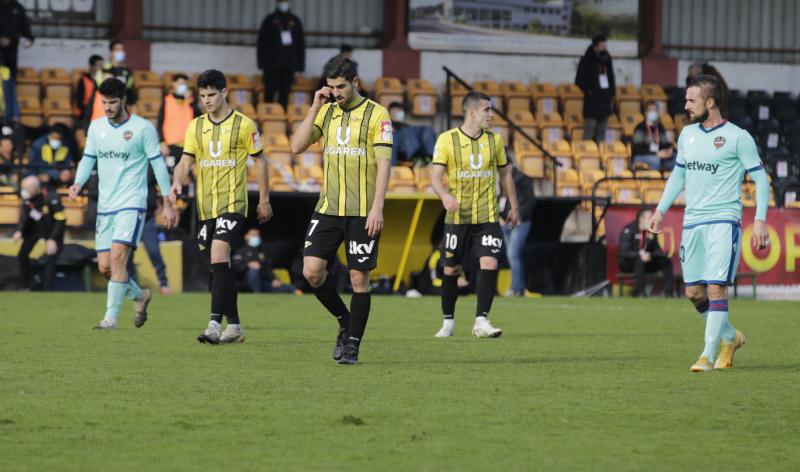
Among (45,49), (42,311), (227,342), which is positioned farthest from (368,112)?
(45,49)

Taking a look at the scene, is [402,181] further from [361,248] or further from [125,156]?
[361,248]

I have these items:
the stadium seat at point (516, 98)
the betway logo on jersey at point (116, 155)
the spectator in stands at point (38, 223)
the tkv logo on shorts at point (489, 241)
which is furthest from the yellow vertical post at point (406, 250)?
the betway logo on jersey at point (116, 155)

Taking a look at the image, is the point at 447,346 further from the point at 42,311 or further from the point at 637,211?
the point at 637,211

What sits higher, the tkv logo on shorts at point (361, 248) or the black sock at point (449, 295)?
the tkv logo on shorts at point (361, 248)

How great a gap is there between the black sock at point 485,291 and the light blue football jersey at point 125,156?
9.22ft

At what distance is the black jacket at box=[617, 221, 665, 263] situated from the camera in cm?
2180

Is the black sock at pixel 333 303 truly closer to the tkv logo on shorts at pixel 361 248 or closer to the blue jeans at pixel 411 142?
the tkv logo on shorts at pixel 361 248

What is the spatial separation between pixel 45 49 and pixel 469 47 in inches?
308

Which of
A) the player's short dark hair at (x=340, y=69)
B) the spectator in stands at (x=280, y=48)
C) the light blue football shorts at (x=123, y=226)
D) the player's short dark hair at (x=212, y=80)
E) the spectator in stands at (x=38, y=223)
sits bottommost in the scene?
the spectator in stands at (x=38, y=223)

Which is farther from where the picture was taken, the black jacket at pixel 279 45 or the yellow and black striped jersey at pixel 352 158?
the black jacket at pixel 279 45

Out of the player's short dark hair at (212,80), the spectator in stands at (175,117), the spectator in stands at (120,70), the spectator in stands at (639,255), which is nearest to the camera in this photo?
the player's short dark hair at (212,80)

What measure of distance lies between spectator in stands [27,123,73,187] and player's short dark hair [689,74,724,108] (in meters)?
13.3

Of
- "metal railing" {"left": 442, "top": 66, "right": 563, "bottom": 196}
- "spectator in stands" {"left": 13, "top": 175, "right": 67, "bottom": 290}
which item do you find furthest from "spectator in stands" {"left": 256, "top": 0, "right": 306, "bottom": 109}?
"spectator in stands" {"left": 13, "top": 175, "right": 67, "bottom": 290}

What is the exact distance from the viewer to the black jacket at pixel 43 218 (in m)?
19.8
